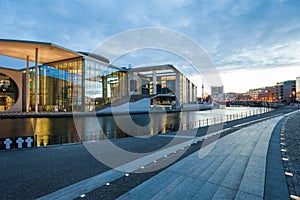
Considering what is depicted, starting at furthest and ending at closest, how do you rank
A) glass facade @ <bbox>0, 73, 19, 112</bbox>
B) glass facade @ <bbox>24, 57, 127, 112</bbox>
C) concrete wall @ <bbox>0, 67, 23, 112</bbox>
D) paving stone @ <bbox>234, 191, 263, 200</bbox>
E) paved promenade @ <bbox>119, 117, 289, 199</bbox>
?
concrete wall @ <bbox>0, 67, 23, 112</bbox>
glass facade @ <bbox>0, 73, 19, 112</bbox>
glass facade @ <bbox>24, 57, 127, 112</bbox>
paved promenade @ <bbox>119, 117, 289, 199</bbox>
paving stone @ <bbox>234, 191, 263, 200</bbox>

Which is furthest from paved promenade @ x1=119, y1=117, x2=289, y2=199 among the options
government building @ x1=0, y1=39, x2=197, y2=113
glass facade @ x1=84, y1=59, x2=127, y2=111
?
glass facade @ x1=84, y1=59, x2=127, y2=111

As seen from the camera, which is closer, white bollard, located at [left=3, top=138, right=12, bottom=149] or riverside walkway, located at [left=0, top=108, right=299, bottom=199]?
riverside walkway, located at [left=0, top=108, right=299, bottom=199]

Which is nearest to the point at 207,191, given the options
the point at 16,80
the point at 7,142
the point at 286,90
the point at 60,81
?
the point at 7,142

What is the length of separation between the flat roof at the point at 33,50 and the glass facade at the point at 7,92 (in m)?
8.15

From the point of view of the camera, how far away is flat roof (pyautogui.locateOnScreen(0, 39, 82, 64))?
92.9 ft

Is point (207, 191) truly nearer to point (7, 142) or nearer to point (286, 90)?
point (7, 142)

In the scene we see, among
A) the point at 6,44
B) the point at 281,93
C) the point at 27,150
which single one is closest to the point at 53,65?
the point at 6,44

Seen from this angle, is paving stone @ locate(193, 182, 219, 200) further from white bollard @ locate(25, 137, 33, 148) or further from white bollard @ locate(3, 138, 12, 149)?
white bollard @ locate(3, 138, 12, 149)

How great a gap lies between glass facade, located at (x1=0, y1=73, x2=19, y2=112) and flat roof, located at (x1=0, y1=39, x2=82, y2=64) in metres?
8.15

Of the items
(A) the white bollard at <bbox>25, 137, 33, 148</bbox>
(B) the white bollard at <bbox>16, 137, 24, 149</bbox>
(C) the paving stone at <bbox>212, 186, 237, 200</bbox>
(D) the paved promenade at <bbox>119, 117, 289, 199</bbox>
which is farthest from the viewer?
(A) the white bollard at <bbox>25, 137, 33, 148</bbox>

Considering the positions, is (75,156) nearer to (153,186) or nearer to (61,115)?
(153,186)

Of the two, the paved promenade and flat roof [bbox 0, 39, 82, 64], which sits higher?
flat roof [bbox 0, 39, 82, 64]

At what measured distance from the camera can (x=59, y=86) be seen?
36.8 metres

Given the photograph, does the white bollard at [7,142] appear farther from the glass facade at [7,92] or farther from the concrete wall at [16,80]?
the glass facade at [7,92]
